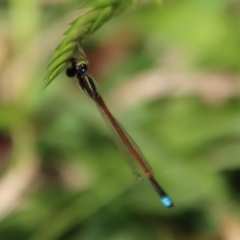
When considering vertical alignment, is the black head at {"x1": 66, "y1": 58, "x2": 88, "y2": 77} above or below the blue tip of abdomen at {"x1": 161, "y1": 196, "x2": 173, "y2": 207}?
above

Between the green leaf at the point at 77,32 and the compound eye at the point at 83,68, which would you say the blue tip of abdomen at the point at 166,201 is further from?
the green leaf at the point at 77,32

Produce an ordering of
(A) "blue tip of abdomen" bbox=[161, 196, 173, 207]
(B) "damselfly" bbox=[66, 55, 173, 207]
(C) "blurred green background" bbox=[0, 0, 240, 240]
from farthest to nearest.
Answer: (C) "blurred green background" bbox=[0, 0, 240, 240] < (A) "blue tip of abdomen" bbox=[161, 196, 173, 207] < (B) "damselfly" bbox=[66, 55, 173, 207]

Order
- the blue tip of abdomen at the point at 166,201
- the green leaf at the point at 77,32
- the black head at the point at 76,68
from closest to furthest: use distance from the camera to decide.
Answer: the green leaf at the point at 77,32, the black head at the point at 76,68, the blue tip of abdomen at the point at 166,201

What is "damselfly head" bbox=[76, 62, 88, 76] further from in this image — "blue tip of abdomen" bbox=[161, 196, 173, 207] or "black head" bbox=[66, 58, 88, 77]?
"blue tip of abdomen" bbox=[161, 196, 173, 207]

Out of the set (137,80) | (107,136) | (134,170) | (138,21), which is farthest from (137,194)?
(138,21)

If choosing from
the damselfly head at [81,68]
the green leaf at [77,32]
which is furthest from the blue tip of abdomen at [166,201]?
the green leaf at [77,32]

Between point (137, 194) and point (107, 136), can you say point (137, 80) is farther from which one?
point (137, 194)

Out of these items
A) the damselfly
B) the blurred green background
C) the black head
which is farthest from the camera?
the blurred green background

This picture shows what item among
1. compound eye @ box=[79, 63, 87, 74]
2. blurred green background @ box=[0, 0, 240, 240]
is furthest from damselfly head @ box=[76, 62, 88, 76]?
blurred green background @ box=[0, 0, 240, 240]

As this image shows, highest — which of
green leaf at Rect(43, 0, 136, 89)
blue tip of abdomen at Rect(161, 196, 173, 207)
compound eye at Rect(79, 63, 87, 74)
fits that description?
compound eye at Rect(79, 63, 87, 74)
